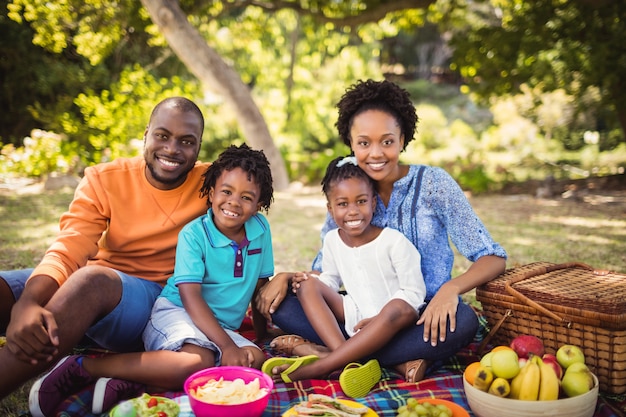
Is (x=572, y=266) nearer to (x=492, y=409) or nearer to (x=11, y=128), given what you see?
(x=492, y=409)

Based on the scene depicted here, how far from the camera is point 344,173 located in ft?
9.62

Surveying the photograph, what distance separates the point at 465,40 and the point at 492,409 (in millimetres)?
8078

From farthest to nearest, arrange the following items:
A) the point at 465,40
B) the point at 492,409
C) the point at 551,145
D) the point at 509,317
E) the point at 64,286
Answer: the point at 551,145, the point at 465,40, the point at 509,317, the point at 64,286, the point at 492,409

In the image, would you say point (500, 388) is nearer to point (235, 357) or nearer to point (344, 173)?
point (235, 357)

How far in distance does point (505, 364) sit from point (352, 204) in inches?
42.5

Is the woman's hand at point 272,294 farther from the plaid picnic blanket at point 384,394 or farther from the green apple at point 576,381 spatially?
the green apple at point 576,381

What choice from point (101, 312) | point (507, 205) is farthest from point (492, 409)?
point (507, 205)

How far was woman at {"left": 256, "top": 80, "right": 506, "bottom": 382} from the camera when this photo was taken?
279 centimetres

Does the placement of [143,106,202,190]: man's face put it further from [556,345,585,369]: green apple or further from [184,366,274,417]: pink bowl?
[556,345,585,369]: green apple

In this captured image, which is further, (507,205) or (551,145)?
(551,145)

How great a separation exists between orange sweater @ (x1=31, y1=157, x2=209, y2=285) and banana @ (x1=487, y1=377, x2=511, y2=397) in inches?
66.6

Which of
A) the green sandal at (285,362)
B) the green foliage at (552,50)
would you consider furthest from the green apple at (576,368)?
the green foliage at (552,50)

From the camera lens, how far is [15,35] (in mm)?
10320

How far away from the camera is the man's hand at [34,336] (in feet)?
6.93
